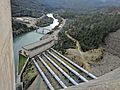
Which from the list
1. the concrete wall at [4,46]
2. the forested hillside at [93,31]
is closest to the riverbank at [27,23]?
the forested hillside at [93,31]

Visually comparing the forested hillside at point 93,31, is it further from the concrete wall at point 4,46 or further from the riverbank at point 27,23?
the concrete wall at point 4,46

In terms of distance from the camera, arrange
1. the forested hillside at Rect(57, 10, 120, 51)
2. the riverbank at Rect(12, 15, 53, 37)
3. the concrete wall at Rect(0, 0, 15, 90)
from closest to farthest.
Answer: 1. the concrete wall at Rect(0, 0, 15, 90)
2. the forested hillside at Rect(57, 10, 120, 51)
3. the riverbank at Rect(12, 15, 53, 37)

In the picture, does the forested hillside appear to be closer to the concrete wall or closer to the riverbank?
the riverbank

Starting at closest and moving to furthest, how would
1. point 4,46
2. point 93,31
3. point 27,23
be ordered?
point 4,46, point 93,31, point 27,23

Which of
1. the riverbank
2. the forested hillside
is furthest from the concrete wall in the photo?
the riverbank

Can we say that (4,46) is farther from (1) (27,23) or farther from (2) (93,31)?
(1) (27,23)

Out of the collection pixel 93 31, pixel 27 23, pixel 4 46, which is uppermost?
pixel 4 46

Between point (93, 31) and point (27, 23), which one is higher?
point (93, 31)

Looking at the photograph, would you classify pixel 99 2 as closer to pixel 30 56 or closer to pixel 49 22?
pixel 49 22

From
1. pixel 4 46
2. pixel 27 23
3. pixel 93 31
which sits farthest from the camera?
pixel 27 23

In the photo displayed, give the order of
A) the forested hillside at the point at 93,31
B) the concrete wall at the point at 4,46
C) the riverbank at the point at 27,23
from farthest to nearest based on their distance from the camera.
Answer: the riverbank at the point at 27,23 → the forested hillside at the point at 93,31 → the concrete wall at the point at 4,46

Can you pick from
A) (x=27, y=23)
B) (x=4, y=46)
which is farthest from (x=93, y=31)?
(x=4, y=46)
